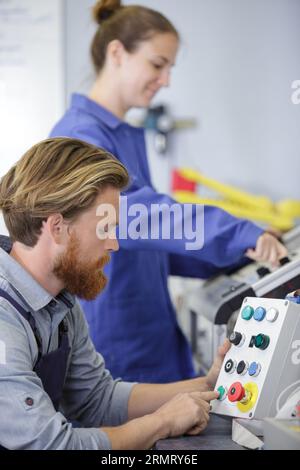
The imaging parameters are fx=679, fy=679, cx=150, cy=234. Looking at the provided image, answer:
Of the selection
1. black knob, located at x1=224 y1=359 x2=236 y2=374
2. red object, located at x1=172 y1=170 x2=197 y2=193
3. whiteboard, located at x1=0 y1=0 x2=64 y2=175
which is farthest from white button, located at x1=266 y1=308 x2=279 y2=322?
red object, located at x1=172 y1=170 x2=197 y2=193

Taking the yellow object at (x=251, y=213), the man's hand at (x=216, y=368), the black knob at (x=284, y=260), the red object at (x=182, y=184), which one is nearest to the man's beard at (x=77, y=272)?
the man's hand at (x=216, y=368)

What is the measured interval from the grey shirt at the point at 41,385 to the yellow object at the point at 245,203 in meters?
1.13

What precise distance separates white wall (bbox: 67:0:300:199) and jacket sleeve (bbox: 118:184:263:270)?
1.44 feet

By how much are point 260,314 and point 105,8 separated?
93cm

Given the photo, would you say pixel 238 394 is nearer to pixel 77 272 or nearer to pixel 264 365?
pixel 264 365

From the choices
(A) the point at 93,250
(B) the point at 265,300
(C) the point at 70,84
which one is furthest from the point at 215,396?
(C) the point at 70,84

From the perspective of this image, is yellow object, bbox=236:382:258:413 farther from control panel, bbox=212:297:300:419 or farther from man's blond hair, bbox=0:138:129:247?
man's blond hair, bbox=0:138:129:247

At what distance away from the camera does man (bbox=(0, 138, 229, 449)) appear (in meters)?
1.02

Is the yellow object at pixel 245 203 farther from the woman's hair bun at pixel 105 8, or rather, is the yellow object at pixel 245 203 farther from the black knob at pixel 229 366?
the black knob at pixel 229 366

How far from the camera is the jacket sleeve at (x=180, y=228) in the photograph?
1.52 meters

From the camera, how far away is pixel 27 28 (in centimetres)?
185

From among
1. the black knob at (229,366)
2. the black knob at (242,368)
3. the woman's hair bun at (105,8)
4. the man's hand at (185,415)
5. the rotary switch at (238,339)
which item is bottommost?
the man's hand at (185,415)
